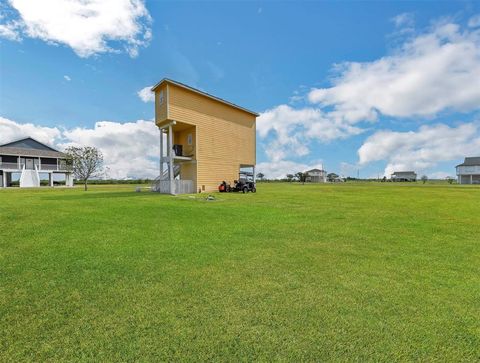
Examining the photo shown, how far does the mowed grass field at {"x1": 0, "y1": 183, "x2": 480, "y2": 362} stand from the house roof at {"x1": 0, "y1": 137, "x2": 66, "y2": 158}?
48296mm

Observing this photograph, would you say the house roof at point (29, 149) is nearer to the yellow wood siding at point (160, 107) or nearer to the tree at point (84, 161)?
the tree at point (84, 161)

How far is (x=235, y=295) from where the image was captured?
156 inches

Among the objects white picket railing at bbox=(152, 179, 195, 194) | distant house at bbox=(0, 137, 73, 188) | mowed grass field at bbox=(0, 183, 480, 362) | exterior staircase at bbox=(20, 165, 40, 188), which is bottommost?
mowed grass field at bbox=(0, 183, 480, 362)

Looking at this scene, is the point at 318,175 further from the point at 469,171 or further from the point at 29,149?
the point at 29,149

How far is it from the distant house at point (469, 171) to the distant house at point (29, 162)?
93695 mm

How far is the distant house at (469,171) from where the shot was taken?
68625mm

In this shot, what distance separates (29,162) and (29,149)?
3.61 metres

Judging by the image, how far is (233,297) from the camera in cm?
389

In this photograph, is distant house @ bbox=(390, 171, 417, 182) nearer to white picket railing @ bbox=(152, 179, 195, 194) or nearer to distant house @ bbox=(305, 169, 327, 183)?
distant house @ bbox=(305, 169, 327, 183)

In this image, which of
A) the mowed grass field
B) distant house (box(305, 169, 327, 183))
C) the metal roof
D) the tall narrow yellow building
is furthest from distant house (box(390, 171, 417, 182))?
the mowed grass field

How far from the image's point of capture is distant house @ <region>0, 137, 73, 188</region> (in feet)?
141

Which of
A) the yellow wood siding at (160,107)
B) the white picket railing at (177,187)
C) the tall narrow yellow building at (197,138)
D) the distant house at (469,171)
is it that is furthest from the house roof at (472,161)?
the yellow wood siding at (160,107)

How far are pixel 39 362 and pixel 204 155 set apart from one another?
21.7 meters

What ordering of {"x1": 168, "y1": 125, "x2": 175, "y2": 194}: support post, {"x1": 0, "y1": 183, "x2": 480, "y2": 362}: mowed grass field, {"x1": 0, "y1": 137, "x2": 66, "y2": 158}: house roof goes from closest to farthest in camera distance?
1. {"x1": 0, "y1": 183, "x2": 480, "y2": 362}: mowed grass field
2. {"x1": 168, "y1": 125, "x2": 175, "y2": 194}: support post
3. {"x1": 0, "y1": 137, "x2": 66, "y2": 158}: house roof
